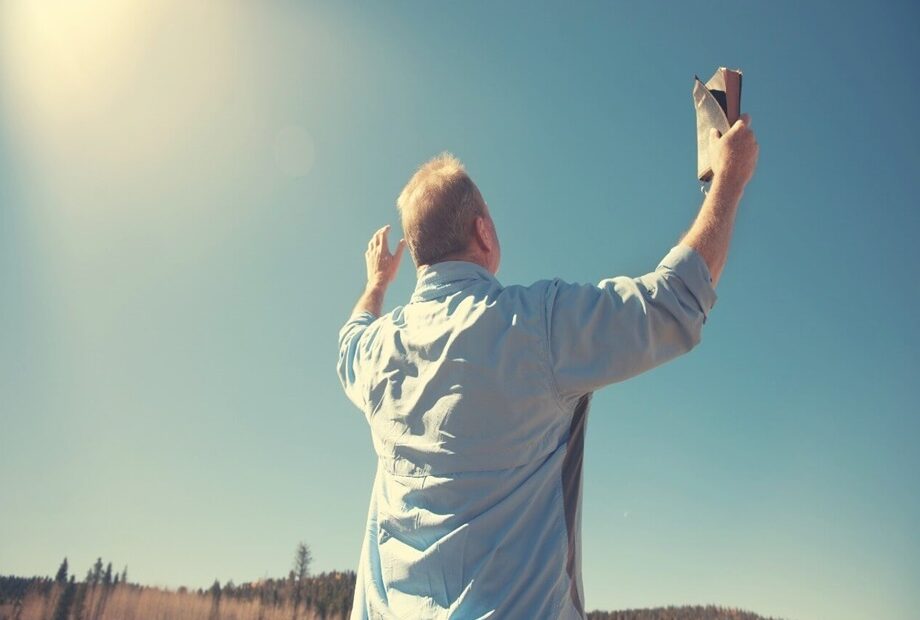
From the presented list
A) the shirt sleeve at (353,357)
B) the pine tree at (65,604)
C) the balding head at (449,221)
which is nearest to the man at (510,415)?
the balding head at (449,221)

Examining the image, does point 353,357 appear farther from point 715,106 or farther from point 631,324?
point 715,106

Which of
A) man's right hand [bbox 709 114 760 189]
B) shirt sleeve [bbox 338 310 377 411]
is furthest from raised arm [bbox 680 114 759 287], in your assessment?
shirt sleeve [bbox 338 310 377 411]

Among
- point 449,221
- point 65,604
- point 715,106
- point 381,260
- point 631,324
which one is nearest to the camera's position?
point 631,324

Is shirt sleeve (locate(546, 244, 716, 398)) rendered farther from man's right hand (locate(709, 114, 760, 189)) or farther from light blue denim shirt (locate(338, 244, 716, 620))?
man's right hand (locate(709, 114, 760, 189))

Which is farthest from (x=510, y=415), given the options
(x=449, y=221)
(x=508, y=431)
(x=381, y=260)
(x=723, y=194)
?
(x=381, y=260)

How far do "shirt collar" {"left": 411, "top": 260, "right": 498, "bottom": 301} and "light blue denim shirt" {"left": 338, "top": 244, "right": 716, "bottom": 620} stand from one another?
0.07 metres

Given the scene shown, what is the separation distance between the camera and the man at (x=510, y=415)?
73.7 inches

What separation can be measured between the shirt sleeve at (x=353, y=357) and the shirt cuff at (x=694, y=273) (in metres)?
1.26

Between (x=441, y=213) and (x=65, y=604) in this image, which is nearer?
(x=441, y=213)

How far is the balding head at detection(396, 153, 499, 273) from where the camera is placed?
8.02ft

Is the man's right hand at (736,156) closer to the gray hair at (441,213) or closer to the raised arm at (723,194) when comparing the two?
the raised arm at (723,194)

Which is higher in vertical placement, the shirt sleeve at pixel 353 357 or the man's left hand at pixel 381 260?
the man's left hand at pixel 381 260

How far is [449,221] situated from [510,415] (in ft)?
2.74

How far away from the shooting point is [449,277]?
237 cm
